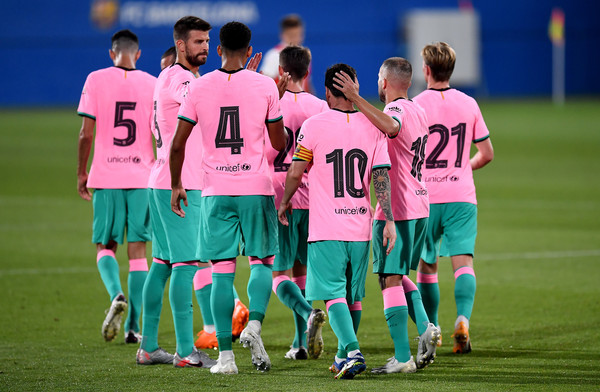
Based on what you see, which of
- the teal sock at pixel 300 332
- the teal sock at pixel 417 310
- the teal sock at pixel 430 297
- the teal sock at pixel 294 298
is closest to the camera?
the teal sock at pixel 417 310

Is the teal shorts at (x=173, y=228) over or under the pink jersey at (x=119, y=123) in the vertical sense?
under

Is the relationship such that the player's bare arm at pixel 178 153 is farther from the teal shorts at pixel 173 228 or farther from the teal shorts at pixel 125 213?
the teal shorts at pixel 125 213

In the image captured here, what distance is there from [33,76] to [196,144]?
3544 centimetres

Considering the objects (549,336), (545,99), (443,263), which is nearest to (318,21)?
(545,99)

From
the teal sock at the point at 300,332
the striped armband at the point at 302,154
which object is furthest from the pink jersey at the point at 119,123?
the striped armband at the point at 302,154

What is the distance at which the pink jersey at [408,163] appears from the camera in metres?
6.54

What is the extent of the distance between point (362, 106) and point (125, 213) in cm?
271

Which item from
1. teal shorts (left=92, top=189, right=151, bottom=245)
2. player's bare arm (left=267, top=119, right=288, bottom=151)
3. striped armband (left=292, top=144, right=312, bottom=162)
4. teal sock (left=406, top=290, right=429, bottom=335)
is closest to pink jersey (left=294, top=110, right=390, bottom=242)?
striped armband (left=292, top=144, right=312, bottom=162)

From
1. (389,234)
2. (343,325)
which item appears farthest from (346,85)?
(343,325)

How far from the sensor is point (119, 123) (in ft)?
26.1

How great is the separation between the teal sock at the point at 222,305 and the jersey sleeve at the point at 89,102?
2.22 m

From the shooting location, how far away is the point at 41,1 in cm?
4025

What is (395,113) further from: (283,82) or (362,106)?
(283,82)

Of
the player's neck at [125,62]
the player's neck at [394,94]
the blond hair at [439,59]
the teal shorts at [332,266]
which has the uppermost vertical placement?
the player's neck at [125,62]
